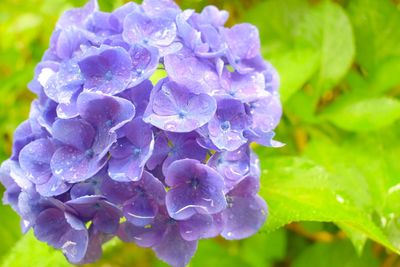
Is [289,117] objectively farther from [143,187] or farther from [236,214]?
[143,187]

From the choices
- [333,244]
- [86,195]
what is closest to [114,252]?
[333,244]

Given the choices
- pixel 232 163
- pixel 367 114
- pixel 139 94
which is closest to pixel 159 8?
pixel 139 94

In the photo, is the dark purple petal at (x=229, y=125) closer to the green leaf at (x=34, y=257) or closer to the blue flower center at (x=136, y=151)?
the blue flower center at (x=136, y=151)

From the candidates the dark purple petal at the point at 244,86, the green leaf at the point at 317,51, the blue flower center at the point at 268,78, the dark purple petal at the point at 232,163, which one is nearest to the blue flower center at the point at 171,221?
the dark purple petal at the point at 232,163

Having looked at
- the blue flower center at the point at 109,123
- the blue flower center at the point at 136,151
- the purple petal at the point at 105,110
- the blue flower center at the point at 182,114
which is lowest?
the blue flower center at the point at 136,151

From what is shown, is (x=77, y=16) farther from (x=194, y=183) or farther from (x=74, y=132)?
(x=194, y=183)

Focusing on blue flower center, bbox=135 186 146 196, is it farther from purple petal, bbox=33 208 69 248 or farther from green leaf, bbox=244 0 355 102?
green leaf, bbox=244 0 355 102

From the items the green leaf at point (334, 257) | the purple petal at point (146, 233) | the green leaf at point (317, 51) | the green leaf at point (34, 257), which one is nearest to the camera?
the purple petal at point (146, 233)
